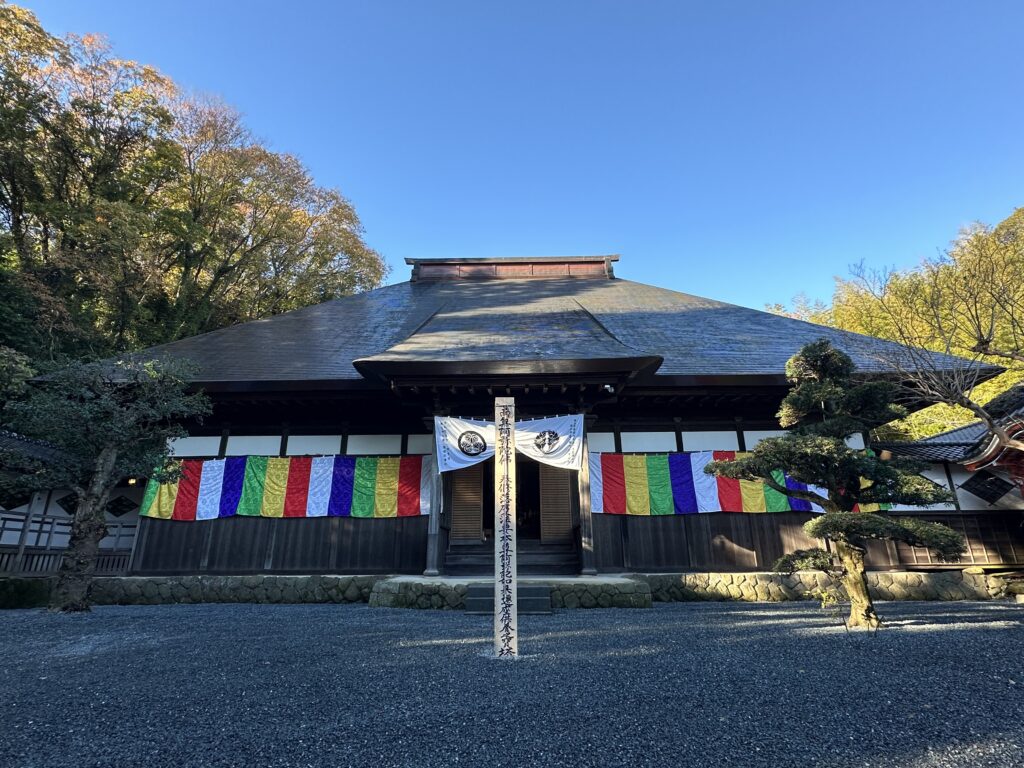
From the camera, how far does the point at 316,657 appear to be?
412 centimetres

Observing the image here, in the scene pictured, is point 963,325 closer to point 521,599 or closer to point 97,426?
point 521,599

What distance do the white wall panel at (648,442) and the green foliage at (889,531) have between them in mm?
3903

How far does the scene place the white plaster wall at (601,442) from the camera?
8911 millimetres

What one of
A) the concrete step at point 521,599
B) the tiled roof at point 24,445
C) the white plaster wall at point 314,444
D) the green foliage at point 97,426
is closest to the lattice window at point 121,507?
the tiled roof at point 24,445

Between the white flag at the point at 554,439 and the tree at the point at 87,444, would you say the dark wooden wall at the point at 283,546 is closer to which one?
the tree at the point at 87,444

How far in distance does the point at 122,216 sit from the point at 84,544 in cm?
1138

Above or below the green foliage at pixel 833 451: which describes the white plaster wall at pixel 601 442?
above

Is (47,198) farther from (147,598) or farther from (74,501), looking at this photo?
(147,598)

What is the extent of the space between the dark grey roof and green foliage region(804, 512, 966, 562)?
10.5ft

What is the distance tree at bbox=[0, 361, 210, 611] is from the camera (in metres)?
6.46

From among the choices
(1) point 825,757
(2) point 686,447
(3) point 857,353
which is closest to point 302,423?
(2) point 686,447

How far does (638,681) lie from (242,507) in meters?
8.05

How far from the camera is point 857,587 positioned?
5184 mm

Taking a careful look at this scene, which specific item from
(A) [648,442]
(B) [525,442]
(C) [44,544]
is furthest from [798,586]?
(C) [44,544]
